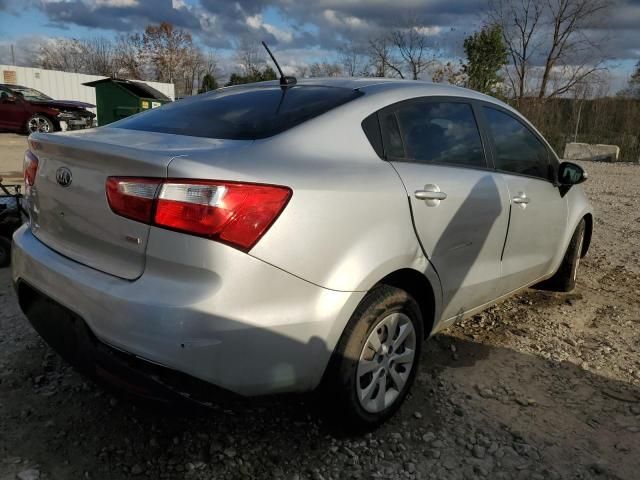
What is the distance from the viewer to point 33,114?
685 inches

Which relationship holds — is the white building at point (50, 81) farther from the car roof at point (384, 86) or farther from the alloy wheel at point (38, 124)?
the car roof at point (384, 86)

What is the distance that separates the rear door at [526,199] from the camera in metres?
3.25

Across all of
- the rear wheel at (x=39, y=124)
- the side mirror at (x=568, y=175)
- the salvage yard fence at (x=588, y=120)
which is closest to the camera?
the side mirror at (x=568, y=175)

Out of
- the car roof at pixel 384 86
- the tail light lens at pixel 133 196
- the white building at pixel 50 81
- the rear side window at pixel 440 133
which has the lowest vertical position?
the tail light lens at pixel 133 196

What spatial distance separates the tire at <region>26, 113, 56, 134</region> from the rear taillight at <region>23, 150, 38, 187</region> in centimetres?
1663

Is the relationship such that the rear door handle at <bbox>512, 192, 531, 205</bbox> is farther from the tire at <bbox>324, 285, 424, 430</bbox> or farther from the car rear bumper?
the car rear bumper

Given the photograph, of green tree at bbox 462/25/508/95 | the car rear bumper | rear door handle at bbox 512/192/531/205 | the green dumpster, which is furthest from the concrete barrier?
the car rear bumper

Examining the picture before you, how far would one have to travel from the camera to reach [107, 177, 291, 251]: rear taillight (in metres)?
1.83

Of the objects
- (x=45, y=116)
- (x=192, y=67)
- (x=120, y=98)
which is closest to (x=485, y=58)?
(x=120, y=98)

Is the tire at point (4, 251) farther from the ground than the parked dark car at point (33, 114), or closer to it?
closer to it

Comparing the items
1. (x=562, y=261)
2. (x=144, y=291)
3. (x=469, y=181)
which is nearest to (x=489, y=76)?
(x=562, y=261)

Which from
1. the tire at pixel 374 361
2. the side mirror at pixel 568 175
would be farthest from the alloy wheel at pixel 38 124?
the tire at pixel 374 361

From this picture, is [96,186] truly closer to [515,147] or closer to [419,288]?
[419,288]

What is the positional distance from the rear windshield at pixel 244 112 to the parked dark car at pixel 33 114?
646 inches
